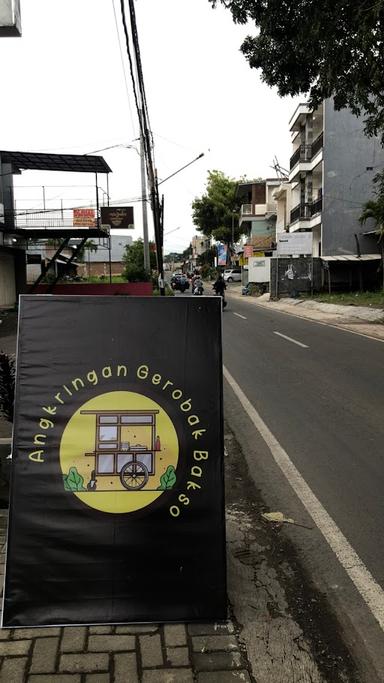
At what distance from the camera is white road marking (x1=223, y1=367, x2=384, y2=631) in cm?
317

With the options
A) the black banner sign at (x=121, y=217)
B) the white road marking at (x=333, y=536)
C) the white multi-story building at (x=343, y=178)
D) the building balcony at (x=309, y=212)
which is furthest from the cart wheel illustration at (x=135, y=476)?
the black banner sign at (x=121, y=217)

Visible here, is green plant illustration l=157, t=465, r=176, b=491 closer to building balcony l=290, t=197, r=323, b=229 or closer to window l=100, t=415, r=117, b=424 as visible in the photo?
window l=100, t=415, r=117, b=424

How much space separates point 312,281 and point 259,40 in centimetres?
2213

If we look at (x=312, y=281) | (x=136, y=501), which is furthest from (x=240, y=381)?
(x=312, y=281)

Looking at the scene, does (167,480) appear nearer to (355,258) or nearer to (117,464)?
(117,464)

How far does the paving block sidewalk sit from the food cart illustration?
2.25 ft

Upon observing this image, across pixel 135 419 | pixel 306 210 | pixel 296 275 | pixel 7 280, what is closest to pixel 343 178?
pixel 306 210

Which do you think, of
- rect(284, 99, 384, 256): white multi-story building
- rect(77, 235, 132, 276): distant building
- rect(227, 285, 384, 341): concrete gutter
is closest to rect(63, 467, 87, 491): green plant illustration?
rect(227, 285, 384, 341): concrete gutter

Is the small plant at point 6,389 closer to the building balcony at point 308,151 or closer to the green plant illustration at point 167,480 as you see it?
the green plant illustration at point 167,480

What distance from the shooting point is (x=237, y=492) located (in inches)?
185

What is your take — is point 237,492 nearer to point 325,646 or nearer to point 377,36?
point 325,646

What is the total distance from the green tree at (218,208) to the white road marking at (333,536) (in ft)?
188

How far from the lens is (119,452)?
112 inches

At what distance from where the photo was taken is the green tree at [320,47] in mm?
8886
